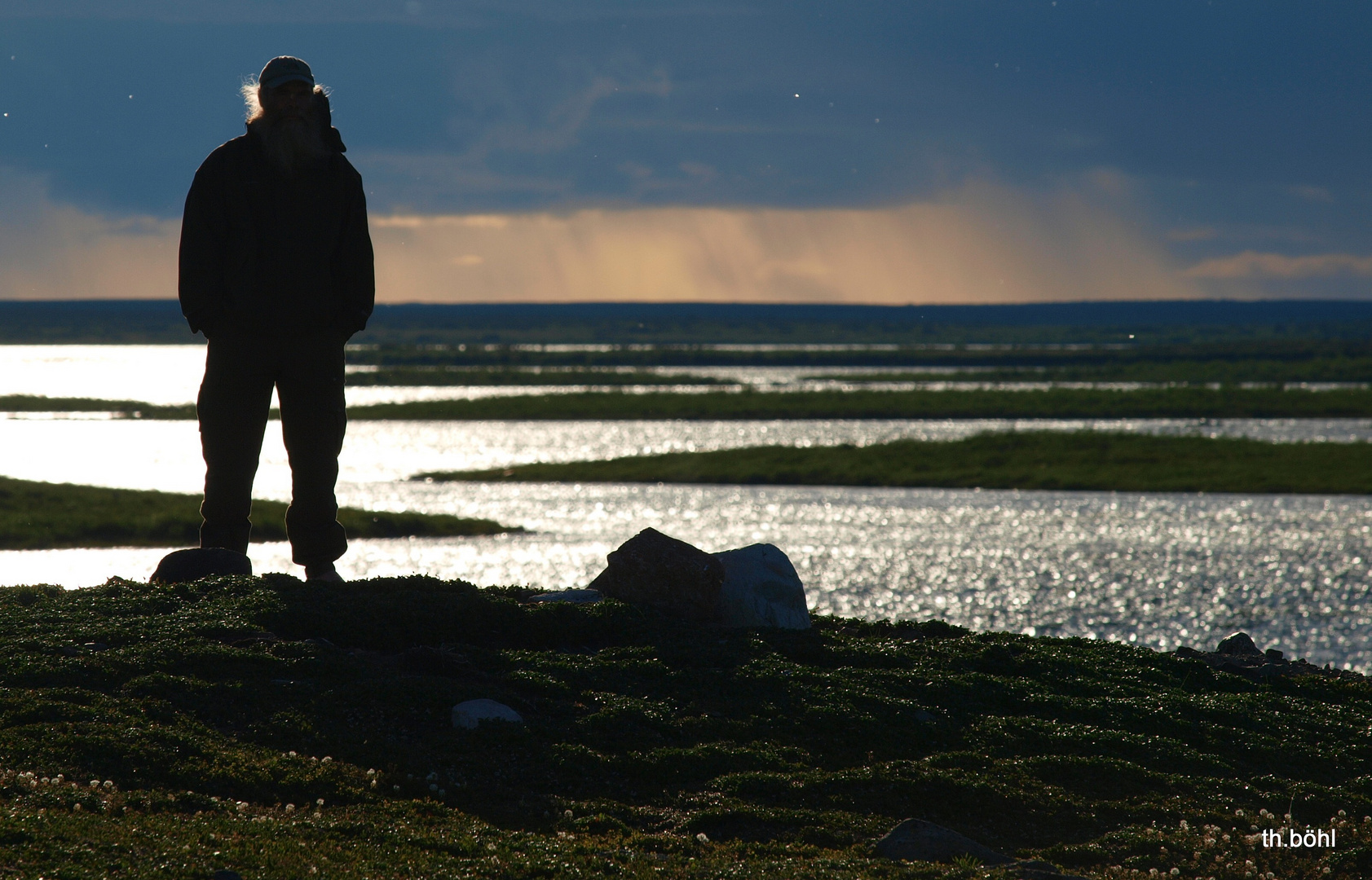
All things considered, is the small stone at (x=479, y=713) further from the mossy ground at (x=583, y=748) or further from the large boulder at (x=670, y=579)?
the large boulder at (x=670, y=579)

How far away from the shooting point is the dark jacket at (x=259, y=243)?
1216cm

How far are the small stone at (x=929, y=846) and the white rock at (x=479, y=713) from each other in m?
3.08

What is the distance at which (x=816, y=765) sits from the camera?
10086mm

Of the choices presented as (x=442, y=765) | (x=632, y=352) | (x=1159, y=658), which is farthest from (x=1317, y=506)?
(x=632, y=352)

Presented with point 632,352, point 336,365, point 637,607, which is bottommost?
point 637,607

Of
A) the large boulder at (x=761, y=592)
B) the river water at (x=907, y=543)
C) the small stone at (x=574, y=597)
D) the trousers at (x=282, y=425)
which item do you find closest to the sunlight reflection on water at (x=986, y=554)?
the river water at (x=907, y=543)

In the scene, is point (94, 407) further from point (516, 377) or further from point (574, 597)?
point (574, 597)

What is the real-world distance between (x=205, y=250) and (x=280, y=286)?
2.39 ft

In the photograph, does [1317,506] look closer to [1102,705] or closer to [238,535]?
[1102,705]

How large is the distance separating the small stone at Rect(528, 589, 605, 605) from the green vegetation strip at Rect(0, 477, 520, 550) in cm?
2157

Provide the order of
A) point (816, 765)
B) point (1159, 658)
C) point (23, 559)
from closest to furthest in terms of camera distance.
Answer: point (816, 765)
point (1159, 658)
point (23, 559)

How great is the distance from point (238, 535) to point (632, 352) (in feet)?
529

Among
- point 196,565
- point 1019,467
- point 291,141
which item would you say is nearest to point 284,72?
point 291,141

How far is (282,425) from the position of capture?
42.1 ft
